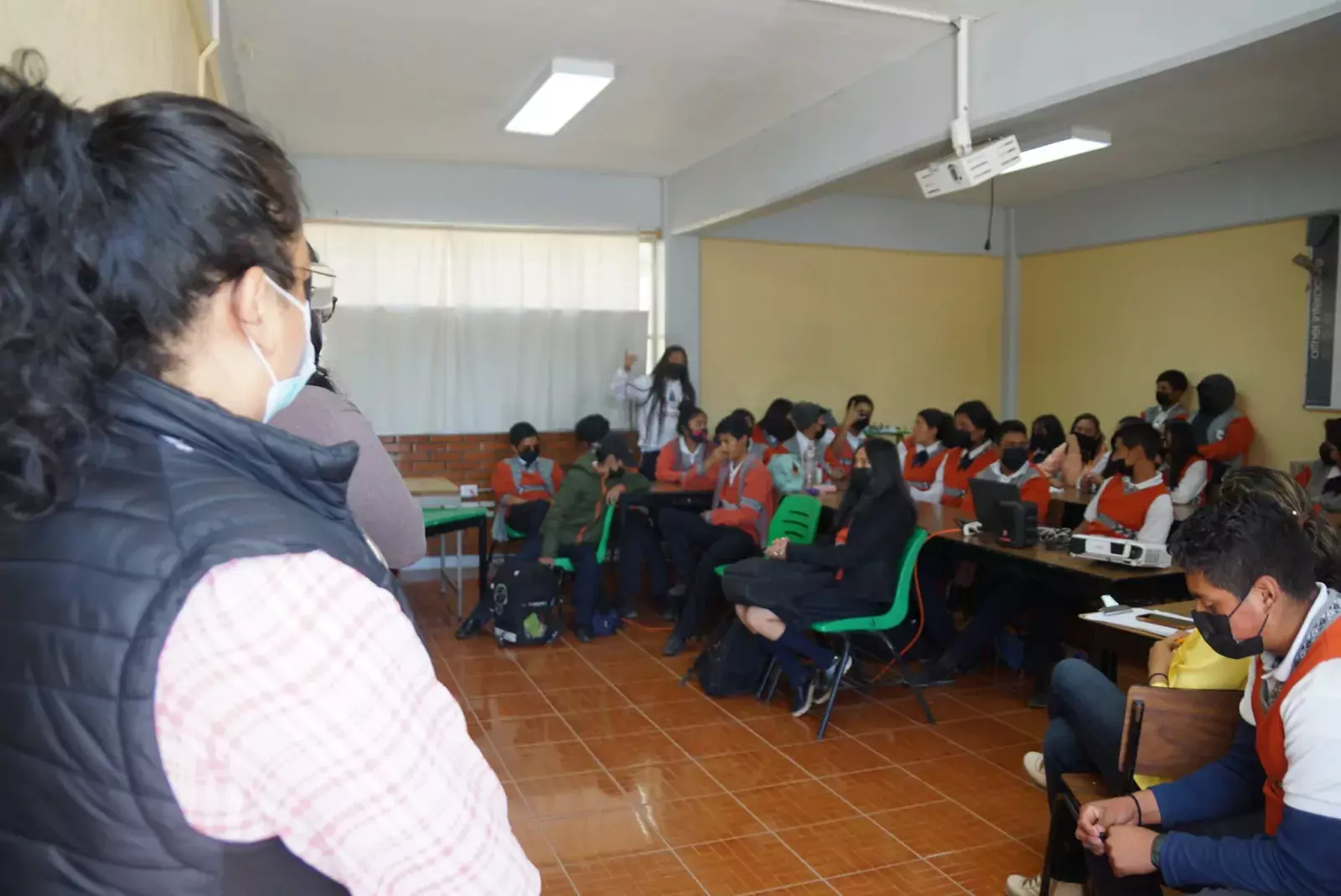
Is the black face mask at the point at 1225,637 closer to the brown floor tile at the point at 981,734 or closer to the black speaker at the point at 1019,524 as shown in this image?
the brown floor tile at the point at 981,734

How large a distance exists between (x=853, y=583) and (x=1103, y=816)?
7.09 ft

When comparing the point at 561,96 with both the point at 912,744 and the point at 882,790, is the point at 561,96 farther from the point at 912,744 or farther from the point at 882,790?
the point at 882,790

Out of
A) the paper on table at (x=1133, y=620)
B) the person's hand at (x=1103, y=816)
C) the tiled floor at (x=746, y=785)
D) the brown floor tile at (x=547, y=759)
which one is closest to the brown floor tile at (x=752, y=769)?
the tiled floor at (x=746, y=785)

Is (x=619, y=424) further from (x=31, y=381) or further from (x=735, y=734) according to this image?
(x=31, y=381)

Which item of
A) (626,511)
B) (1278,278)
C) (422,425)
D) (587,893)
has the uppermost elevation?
(1278,278)

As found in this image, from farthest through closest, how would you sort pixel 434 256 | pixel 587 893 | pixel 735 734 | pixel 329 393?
pixel 434 256, pixel 735 734, pixel 587 893, pixel 329 393

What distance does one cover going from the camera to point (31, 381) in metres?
0.68

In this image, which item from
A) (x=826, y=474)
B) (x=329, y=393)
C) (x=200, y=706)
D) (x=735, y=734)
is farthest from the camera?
(x=826, y=474)

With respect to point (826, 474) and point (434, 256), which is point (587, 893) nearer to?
point (826, 474)

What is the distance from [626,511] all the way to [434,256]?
2659 mm

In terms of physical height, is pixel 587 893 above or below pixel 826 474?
below

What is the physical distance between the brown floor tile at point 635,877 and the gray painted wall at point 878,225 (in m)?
5.84

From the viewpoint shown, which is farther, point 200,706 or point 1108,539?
point 1108,539

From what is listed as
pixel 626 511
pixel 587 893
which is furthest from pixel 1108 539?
pixel 626 511
